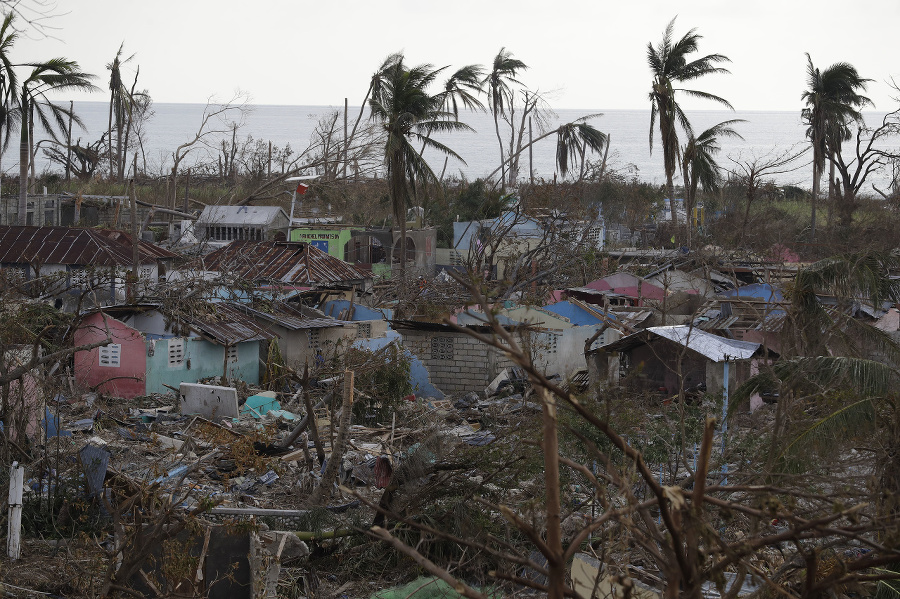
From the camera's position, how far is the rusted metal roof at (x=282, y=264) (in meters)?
23.4

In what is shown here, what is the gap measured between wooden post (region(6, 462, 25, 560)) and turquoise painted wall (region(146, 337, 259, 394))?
26.8ft

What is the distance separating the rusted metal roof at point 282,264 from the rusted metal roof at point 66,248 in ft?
6.36

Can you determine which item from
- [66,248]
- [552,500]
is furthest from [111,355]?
[552,500]

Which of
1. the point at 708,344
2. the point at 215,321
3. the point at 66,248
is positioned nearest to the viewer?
the point at 708,344

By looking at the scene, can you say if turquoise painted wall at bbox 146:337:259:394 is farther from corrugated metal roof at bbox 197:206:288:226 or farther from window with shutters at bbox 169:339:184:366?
corrugated metal roof at bbox 197:206:288:226

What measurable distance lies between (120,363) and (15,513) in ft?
27.3

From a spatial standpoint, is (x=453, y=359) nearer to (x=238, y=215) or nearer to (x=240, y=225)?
(x=240, y=225)

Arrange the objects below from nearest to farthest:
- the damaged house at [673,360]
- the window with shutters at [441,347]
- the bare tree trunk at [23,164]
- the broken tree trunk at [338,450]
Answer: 1. the broken tree trunk at [338,450]
2. the damaged house at [673,360]
3. the window with shutters at [441,347]
4. the bare tree trunk at [23,164]

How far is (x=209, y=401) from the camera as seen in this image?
15.0 metres

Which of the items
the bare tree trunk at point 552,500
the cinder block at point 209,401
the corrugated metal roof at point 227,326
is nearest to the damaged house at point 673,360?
the cinder block at point 209,401

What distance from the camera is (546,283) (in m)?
25.2

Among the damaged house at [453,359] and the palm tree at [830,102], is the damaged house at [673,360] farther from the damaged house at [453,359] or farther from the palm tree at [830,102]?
the palm tree at [830,102]

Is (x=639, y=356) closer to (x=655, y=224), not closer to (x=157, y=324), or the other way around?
(x=157, y=324)

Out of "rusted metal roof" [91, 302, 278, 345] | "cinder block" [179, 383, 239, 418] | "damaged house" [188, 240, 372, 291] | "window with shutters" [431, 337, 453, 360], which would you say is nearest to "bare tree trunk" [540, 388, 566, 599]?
"cinder block" [179, 383, 239, 418]
